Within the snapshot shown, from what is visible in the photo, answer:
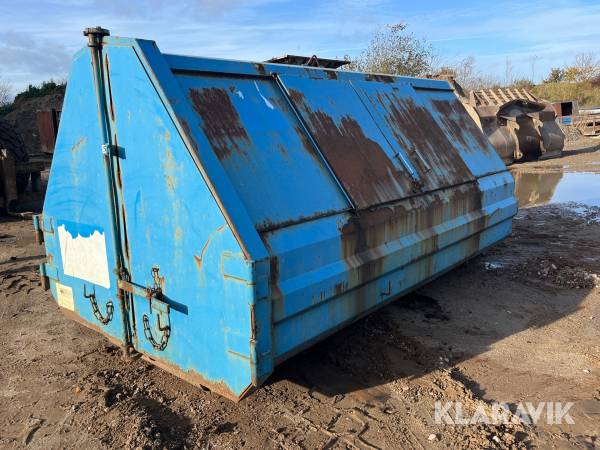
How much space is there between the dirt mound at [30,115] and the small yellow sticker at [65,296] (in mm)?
19615

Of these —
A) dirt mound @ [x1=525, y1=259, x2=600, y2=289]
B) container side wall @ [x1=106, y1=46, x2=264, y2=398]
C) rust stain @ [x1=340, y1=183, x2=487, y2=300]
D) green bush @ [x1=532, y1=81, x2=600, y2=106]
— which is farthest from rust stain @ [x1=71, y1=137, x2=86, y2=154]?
green bush @ [x1=532, y1=81, x2=600, y2=106]

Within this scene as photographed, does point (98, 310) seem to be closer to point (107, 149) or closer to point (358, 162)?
point (107, 149)

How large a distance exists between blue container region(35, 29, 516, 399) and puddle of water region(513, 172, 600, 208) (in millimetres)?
6517

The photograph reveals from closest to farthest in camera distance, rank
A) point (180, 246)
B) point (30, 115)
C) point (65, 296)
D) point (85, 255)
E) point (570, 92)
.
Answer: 1. point (180, 246)
2. point (85, 255)
3. point (65, 296)
4. point (30, 115)
5. point (570, 92)

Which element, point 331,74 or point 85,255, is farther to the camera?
point 331,74

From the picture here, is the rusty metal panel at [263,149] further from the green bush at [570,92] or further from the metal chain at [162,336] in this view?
the green bush at [570,92]

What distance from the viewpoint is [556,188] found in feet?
34.6

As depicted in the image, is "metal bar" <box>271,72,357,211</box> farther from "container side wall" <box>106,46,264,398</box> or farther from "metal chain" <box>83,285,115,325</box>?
"metal chain" <box>83,285,115,325</box>

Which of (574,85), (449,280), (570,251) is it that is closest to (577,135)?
(574,85)

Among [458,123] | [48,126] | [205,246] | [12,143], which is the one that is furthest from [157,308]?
[48,126]

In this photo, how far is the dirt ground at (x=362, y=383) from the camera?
2.48 metres

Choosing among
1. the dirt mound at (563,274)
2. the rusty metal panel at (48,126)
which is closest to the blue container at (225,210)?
the dirt mound at (563,274)

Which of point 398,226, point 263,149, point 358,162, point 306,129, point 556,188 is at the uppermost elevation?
point 306,129

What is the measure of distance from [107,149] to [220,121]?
0.66 m
